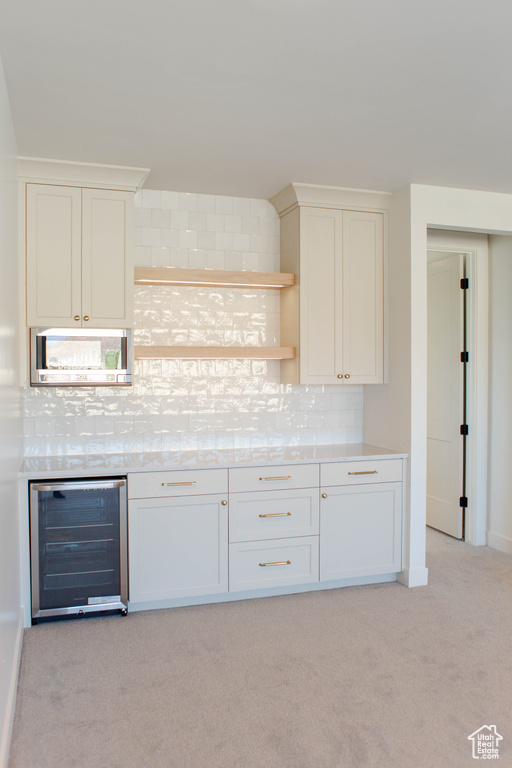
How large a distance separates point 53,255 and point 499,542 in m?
3.98

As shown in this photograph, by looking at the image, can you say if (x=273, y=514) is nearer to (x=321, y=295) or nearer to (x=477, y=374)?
(x=321, y=295)

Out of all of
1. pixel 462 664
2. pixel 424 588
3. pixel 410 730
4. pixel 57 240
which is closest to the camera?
pixel 410 730

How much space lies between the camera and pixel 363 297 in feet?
14.1

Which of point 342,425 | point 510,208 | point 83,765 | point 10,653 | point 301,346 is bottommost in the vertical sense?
point 83,765

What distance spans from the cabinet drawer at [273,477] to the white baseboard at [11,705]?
141 cm

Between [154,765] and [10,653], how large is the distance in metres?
0.78

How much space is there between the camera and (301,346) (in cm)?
413

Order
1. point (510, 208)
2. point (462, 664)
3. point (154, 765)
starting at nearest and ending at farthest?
point (154, 765), point (462, 664), point (510, 208)

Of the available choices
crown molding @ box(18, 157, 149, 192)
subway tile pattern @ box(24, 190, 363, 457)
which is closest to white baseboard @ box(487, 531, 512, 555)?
subway tile pattern @ box(24, 190, 363, 457)

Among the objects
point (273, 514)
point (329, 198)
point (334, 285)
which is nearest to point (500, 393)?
point (334, 285)

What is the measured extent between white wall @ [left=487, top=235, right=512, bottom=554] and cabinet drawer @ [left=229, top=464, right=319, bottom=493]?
6.17ft

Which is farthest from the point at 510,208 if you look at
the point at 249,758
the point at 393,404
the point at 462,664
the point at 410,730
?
the point at 249,758

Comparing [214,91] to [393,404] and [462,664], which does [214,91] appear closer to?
[393,404]

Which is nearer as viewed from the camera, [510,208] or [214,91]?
[214,91]
